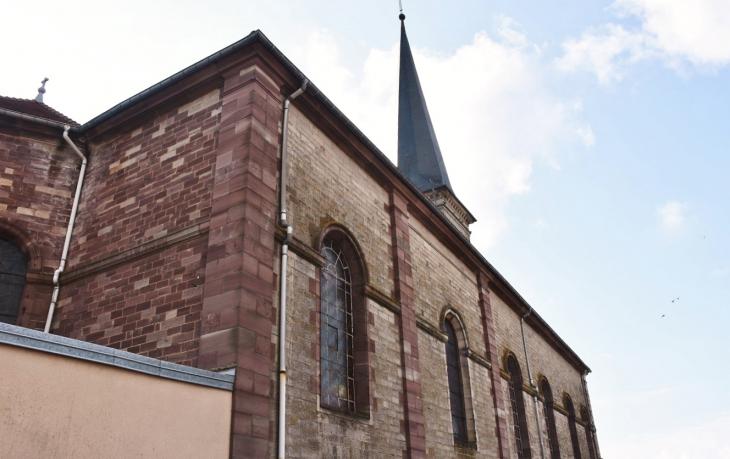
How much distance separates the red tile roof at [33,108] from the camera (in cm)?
1152

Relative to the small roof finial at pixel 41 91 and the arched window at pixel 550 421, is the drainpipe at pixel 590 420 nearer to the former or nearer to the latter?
the arched window at pixel 550 421

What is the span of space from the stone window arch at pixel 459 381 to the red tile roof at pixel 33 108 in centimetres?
892

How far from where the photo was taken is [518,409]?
16.9 meters

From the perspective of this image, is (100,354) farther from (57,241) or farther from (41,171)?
(41,171)

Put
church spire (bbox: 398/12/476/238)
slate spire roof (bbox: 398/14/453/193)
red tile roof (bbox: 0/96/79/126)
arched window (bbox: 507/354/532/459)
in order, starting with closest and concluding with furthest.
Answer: red tile roof (bbox: 0/96/79/126) < arched window (bbox: 507/354/532/459) < church spire (bbox: 398/12/476/238) < slate spire roof (bbox: 398/14/453/193)

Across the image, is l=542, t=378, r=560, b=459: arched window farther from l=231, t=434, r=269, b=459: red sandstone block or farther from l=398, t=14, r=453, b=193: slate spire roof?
l=231, t=434, r=269, b=459: red sandstone block

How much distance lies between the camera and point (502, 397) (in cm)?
1501

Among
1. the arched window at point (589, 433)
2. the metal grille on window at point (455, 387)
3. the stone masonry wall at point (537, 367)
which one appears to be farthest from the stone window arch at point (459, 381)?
the arched window at point (589, 433)

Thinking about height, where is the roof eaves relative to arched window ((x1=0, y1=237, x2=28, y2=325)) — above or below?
above

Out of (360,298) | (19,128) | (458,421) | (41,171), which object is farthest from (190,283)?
(458,421)

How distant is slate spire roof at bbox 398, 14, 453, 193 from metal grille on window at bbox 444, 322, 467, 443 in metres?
12.5

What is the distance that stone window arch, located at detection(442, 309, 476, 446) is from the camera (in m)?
12.7

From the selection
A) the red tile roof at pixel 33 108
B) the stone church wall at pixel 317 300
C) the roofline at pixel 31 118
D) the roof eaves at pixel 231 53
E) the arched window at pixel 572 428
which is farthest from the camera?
the arched window at pixel 572 428

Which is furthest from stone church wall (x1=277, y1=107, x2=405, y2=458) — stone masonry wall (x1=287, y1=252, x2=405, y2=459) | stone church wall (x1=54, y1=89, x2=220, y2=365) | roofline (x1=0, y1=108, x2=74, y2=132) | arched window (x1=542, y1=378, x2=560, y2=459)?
arched window (x1=542, y1=378, x2=560, y2=459)
